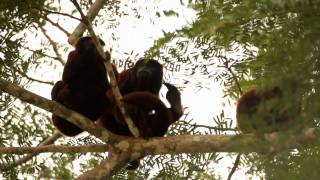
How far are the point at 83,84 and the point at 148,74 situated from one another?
0.54m

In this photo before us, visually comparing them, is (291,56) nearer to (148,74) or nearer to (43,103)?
(43,103)

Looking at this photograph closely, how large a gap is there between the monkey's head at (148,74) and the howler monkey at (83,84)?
29cm

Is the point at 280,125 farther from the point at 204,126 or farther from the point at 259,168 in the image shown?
the point at 204,126

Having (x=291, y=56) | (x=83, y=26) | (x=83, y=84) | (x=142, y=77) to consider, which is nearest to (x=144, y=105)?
(x=142, y=77)

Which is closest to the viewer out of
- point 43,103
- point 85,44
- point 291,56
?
point 291,56

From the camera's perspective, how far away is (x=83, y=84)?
4.23m

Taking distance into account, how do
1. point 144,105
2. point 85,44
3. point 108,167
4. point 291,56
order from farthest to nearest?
point 85,44 → point 144,105 → point 108,167 → point 291,56

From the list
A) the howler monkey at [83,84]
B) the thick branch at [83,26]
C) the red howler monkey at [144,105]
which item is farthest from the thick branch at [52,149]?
the thick branch at [83,26]

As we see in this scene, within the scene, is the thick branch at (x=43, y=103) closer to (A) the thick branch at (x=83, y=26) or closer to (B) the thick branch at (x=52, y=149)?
(B) the thick branch at (x=52, y=149)

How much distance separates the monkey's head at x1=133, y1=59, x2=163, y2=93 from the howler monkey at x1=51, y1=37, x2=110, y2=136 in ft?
0.94

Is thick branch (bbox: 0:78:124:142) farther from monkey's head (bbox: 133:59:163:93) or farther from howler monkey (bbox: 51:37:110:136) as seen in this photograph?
monkey's head (bbox: 133:59:163:93)

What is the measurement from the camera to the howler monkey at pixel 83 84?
4145mm

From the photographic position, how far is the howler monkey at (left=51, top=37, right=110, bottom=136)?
13.6ft

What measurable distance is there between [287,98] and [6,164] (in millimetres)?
3167
